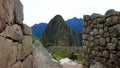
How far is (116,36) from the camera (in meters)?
6.64

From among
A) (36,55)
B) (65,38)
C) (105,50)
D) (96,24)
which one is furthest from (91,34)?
(65,38)

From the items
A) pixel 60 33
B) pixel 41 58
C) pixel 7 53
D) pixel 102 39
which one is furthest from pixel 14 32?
pixel 60 33

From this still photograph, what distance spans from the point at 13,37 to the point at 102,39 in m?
4.21

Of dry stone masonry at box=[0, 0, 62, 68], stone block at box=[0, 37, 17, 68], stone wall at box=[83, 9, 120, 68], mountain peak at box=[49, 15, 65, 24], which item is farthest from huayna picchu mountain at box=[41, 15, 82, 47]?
stone block at box=[0, 37, 17, 68]

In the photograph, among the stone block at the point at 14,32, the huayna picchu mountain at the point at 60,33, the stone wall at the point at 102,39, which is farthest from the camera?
the huayna picchu mountain at the point at 60,33

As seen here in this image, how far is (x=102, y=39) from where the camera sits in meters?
7.27

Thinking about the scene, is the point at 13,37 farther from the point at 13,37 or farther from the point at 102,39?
the point at 102,39

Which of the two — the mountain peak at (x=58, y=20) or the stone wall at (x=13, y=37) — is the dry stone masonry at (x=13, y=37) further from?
the mountain peak at (x=58, y=20)

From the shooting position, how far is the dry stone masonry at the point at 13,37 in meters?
3.11

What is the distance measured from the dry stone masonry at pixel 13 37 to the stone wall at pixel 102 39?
309 cm

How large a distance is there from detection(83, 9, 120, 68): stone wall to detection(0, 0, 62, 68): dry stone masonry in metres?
3.09

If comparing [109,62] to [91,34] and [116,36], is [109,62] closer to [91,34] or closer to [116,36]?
[116,36]

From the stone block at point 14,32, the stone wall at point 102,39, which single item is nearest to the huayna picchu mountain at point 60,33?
the stone wall at point 102,39

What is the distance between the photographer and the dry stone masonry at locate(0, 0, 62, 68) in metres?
3.11
